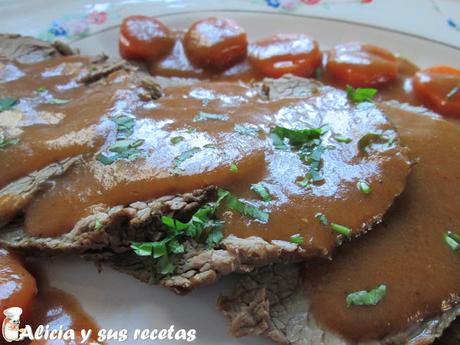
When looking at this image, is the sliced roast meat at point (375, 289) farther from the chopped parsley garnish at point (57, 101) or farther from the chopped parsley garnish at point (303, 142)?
the chopped parsley garnish at point (57, 101)

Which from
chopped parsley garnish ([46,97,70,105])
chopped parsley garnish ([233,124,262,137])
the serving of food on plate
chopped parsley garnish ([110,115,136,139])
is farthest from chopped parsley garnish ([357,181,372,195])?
chopped parsley garnish ([46,97,70,105])

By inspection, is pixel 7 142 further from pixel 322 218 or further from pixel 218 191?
pixel 322 218

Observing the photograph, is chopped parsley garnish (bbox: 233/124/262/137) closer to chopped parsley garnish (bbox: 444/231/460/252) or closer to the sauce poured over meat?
the sauce poured over meat

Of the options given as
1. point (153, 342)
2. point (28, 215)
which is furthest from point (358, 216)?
point (28, 215)

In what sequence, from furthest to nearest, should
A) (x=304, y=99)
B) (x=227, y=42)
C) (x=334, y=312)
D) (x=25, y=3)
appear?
(x=25, y=3) → (x=227, y=42) → (x=304, y=99) → (x=334, y=312)

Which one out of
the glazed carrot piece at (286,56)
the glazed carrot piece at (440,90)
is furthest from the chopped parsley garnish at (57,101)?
the glazed carrot piece at (440,90)

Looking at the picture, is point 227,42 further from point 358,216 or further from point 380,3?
point 358,216

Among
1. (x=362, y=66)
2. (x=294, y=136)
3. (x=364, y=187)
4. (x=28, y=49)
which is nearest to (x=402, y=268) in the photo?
(x=364, y=187)
